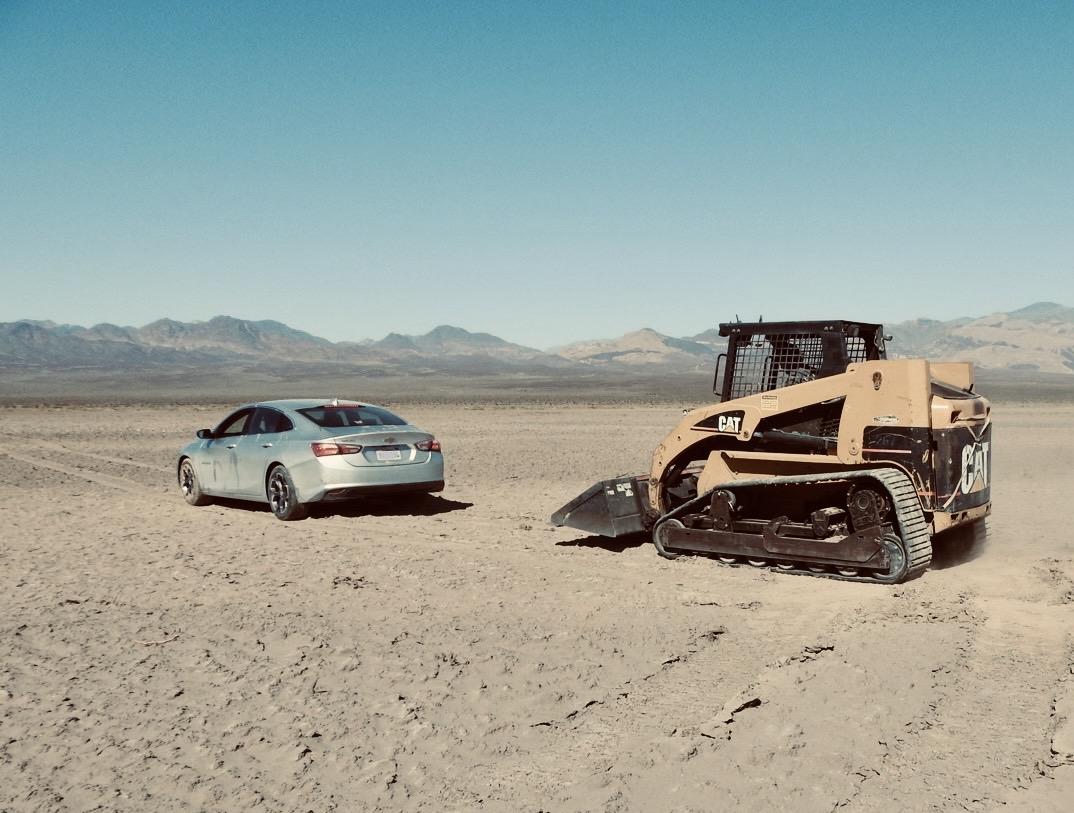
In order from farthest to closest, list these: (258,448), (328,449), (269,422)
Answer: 1. (269,422)
2. (258,448)
3. (328,449)

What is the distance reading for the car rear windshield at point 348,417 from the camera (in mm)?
11977

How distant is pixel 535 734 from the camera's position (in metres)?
4.89

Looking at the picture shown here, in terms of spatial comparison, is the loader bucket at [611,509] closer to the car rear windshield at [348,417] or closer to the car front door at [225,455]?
the car rear windshield at [348,417]

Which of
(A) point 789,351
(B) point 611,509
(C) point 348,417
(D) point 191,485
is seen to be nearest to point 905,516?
(A) point 789,351

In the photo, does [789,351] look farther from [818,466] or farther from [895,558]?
[895,558]

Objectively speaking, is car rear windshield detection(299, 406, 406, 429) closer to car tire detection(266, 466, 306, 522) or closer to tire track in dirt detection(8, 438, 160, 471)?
car tire detection(266, 466, 306, 522)

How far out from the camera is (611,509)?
9922mm

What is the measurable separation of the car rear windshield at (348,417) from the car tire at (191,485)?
240 centimetres

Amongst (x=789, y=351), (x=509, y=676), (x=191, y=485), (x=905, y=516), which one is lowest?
(x=509, y=676)

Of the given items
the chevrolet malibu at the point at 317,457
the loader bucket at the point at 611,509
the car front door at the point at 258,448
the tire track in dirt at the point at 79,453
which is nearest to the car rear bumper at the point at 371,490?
A: the chevrolet malibu at the point at 317,457

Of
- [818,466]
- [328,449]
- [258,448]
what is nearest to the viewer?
[818,466]

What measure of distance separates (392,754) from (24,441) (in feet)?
82.1

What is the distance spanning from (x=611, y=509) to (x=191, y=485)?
6712 millimetres

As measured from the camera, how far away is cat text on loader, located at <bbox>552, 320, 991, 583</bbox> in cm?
810
